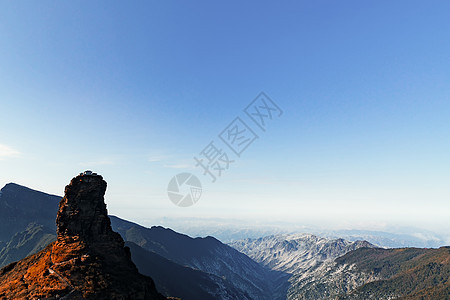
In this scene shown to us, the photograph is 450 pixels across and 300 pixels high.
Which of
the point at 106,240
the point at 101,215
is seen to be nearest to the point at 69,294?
the point at 106,240

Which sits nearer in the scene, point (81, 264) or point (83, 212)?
point (81, 264)

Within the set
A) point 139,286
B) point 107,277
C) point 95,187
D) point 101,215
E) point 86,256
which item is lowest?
point 139,286

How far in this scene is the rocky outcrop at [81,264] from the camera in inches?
1986

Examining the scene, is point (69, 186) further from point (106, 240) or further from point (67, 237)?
point (106, 240)

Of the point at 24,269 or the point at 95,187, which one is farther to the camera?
the point at 95,187

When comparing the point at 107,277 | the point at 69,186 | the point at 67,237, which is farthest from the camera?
the point at 69,186

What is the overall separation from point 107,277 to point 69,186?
2989 cm

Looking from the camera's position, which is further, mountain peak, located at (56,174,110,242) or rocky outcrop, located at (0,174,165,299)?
mountain peak, located at (56,174,110,242)

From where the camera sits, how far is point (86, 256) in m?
57.5

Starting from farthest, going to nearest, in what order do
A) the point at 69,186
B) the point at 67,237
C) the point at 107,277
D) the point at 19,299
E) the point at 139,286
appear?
the point at 69,186 < the point at 67,237 < the point at 139,286 < the point at 107,277 < the point at 19,299

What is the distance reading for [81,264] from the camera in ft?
182

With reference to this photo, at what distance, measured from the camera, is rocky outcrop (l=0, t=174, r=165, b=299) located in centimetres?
5044

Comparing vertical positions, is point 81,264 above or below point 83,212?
below

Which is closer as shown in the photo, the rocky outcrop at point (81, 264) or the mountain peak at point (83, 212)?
the rocky outcrop at point (81, 264)
